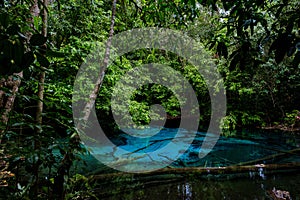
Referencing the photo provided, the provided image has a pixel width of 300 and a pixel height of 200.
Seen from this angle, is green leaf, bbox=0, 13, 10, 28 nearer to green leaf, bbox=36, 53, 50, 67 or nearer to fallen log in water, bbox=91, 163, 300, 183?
green leaf, bbox=36, 53, 50, 67

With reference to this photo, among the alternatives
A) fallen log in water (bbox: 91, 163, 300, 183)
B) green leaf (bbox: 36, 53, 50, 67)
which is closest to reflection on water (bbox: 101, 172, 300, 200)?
fallen log in water (bbox: 91, 163, 300, 183)

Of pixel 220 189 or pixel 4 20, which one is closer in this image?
pixel 4 20

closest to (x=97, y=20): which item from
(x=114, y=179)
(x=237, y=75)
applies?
(x=114, y=179)

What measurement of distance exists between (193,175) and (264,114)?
6.99 meters

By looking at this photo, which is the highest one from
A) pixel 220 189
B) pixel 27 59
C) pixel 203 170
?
pixel 27 59

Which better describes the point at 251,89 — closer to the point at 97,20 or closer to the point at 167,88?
the point at 167,88

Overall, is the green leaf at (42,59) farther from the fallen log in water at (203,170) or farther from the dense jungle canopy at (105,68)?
the fallen log in water at (203,170)

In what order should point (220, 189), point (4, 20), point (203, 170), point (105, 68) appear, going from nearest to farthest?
point (4, 20)
point (105, 68)
point (220, 189)
point (203, 170)

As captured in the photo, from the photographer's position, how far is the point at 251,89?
7691 mm

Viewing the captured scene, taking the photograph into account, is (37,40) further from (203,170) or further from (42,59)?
(203,170)

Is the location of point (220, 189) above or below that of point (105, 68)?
below

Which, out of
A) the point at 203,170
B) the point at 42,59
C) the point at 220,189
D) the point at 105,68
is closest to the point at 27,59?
the point at 42,59

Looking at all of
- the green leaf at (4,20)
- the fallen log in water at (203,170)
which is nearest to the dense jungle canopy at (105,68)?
the green leaf at (4,20)

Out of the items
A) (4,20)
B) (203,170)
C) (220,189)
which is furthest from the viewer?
(203,170)
